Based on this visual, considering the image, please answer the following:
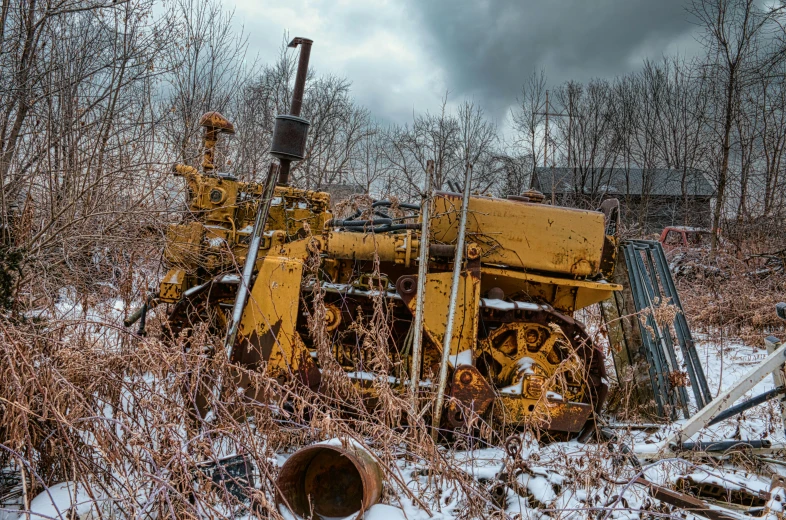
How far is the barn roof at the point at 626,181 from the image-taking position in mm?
19609

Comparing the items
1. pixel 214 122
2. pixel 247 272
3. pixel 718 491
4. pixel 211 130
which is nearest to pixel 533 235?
pixel 718 491

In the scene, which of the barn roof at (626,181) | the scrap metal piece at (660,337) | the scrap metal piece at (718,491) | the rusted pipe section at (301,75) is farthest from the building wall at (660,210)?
Result: the scrap metal piece at (718,491)

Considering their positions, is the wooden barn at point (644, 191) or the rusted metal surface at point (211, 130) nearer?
the rusted metal surface at point (211, 130)

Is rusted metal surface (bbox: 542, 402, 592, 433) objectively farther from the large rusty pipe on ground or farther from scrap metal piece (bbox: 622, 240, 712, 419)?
the large rusty pipe on ground

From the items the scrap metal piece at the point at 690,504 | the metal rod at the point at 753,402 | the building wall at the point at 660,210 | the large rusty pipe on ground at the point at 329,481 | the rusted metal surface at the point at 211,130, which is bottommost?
the large rusty pipe on ground at the point at 329,481

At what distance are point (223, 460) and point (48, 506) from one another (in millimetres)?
860

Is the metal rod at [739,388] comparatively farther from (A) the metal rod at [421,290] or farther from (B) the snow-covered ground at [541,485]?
(A) the metal rod at [421,290]

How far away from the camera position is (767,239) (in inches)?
467

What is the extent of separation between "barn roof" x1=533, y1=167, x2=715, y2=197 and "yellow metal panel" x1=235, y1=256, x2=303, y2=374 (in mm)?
16917

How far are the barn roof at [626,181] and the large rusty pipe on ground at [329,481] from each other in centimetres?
1777

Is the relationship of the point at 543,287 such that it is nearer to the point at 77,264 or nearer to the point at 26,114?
the point at 77,264

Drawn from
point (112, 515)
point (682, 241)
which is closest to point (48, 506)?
point (112, 515)

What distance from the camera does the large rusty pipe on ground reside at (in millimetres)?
2746

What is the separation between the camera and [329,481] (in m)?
3.14
